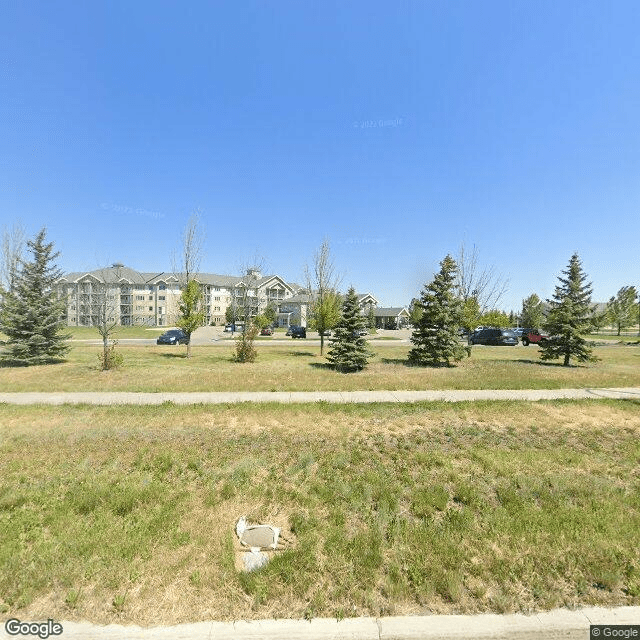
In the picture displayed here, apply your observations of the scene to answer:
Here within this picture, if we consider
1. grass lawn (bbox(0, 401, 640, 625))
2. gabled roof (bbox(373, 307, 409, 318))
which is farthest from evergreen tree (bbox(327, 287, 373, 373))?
gabled roof (bbox(373, 307, 409, 318))

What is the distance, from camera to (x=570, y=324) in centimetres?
1722

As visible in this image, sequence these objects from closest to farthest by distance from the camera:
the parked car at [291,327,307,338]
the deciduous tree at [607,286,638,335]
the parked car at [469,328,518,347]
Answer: the parked car at [469,328,518,347] → the parked car at [291,327,307,338] → the deciduous tree at [607,286,638,335]

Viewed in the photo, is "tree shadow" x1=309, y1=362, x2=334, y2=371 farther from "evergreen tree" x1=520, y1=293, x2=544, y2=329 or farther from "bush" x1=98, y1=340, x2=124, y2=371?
"evergreen tree" x1=520, y1=293, x2=544, y2=329

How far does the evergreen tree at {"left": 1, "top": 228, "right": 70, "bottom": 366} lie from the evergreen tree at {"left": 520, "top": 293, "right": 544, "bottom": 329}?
178 feet

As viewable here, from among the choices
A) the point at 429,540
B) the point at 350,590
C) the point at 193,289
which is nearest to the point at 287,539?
the point at 350,590

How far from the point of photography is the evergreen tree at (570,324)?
17.1 meters

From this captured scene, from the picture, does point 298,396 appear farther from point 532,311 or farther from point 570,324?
point 532,311

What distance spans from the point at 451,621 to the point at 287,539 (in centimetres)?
178

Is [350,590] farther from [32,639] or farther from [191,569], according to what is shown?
[32,639]

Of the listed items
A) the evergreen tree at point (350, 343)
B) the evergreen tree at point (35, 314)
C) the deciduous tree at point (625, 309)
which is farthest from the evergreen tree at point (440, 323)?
the deciduous tree at point (625, 309)

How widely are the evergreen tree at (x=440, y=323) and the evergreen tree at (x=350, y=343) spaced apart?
366 centimetres

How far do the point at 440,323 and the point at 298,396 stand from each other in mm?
10418

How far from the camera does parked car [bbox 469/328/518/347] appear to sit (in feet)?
105

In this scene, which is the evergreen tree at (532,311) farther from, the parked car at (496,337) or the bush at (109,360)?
the bush at (109,360)
